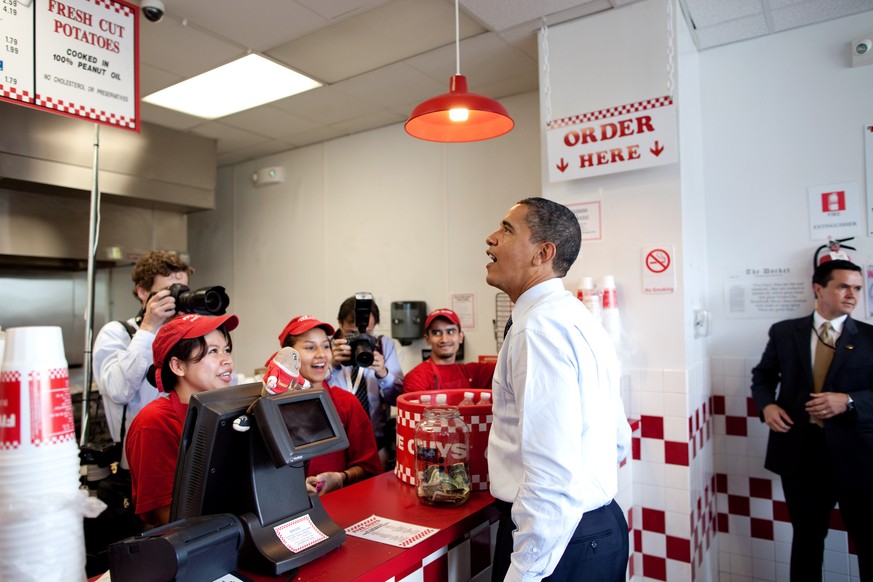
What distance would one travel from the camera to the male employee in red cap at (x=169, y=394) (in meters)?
1.70

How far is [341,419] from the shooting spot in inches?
94.3

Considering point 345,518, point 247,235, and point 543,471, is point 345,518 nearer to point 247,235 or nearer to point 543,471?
point 543,471

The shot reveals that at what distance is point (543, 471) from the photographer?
1.45m

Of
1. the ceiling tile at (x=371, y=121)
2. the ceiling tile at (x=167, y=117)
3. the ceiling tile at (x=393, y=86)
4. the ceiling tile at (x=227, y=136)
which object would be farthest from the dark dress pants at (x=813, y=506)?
the ceiling tile at (x=167, y=117)

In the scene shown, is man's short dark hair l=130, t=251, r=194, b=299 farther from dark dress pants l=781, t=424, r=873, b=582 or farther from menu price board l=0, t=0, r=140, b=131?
dark dress pants l=781, t=424, r=873, b=582

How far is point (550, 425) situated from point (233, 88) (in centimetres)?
346

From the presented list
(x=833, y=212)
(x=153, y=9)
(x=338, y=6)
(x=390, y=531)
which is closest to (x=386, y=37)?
(x=338, y=6)

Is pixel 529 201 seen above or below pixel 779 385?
above

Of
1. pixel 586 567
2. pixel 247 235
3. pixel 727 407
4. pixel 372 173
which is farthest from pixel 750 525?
pixel 247 235

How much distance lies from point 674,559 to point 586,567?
145 centimetres

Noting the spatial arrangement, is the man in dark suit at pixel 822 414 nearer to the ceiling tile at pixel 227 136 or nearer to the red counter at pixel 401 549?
the red counter at pixel 401 549

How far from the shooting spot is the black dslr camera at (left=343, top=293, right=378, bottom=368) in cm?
273

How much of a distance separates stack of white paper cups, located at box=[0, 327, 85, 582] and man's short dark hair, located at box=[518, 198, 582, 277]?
4.13ft

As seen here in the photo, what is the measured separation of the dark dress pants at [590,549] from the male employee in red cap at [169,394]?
956 mm
